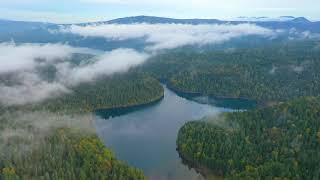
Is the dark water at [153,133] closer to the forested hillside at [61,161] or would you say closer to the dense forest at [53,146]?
the dense forest at [53,146]

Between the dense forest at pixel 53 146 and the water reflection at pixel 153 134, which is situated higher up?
the dense forest at pixel 53 146

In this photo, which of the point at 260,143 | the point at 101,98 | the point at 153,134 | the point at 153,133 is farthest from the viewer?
the point at 101,98

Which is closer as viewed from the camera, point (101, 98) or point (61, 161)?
point (61, 161)

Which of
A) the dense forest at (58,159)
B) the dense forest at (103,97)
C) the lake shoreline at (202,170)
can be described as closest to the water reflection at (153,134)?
the lake shoreline at (202,170)

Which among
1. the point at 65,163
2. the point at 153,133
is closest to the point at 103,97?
the point at 153,133

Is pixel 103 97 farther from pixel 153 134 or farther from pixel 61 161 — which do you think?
pixel 61 161

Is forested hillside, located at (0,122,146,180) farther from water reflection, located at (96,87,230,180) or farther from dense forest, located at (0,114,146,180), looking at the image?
water reflection, located at (96,87,230,180)

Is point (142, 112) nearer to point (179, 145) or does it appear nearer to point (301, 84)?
point (179, 145)
